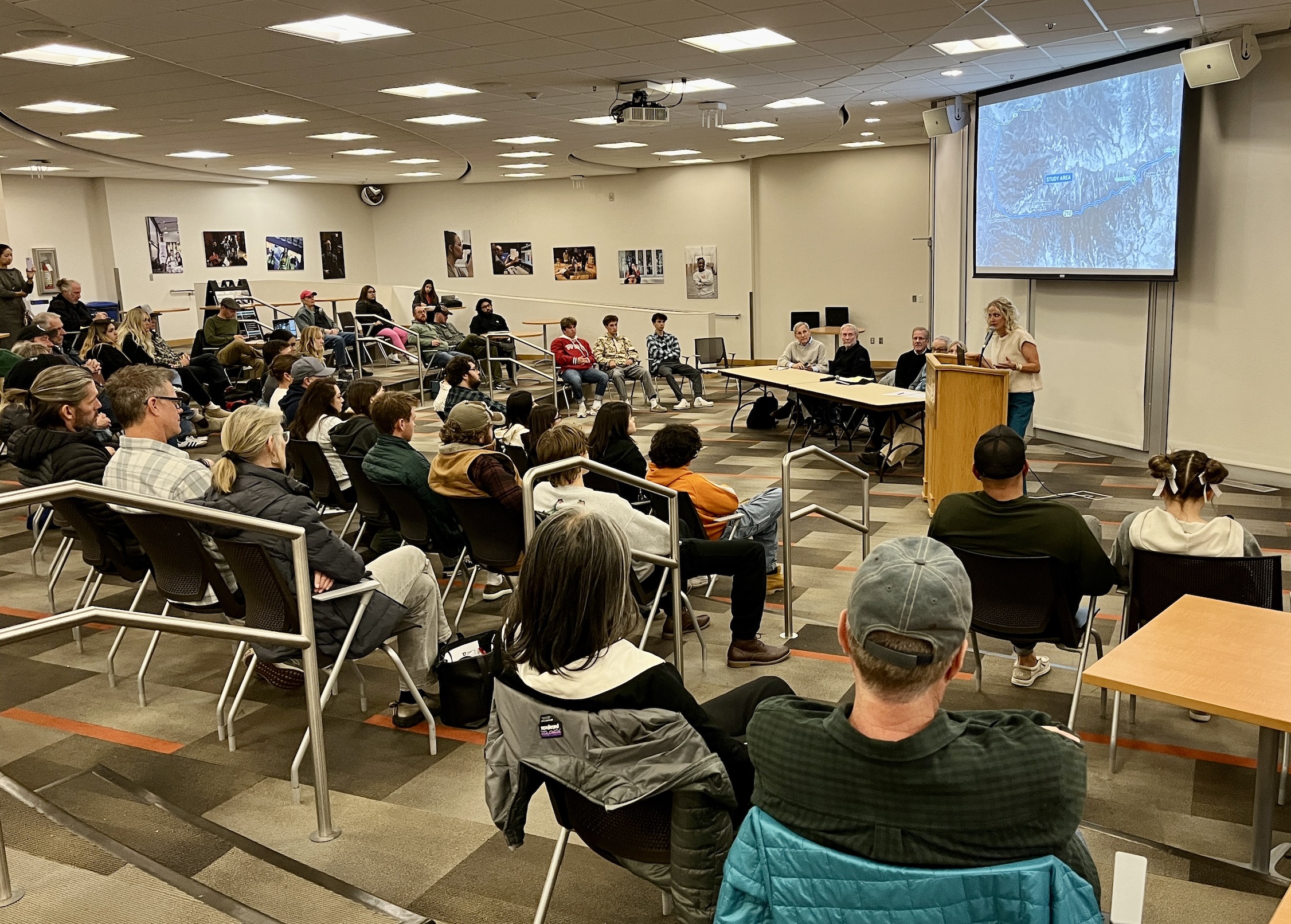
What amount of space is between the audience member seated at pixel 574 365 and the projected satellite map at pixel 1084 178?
16.2 feet

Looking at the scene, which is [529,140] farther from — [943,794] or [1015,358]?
[943,794]

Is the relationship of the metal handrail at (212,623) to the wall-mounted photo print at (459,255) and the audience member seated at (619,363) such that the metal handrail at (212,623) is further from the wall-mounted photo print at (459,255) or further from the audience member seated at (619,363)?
the wall-mounted photo print at (459,255)

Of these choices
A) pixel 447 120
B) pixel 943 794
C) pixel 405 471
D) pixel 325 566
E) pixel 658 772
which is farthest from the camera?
pixel 447 120

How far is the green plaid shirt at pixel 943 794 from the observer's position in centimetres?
161

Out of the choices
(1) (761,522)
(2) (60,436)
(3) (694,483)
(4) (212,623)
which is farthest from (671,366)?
(4) (212,623)

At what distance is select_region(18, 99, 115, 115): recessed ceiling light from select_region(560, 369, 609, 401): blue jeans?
5766mm

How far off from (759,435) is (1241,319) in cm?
469

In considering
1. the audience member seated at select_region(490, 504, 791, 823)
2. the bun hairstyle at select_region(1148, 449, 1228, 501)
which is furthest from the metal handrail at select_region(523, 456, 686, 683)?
the bun hairstyle at select_region(1148, 449, 1228, 501)

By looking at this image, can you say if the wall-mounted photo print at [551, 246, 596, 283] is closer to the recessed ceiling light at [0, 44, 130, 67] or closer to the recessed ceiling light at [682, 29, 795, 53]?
the recessed ceiling light at [682, 29, 795, 53]

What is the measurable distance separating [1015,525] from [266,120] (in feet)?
32.9

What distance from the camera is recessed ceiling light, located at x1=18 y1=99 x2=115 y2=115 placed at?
10023mm

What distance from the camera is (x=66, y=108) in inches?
405

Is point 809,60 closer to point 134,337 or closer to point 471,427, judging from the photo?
point 471,427

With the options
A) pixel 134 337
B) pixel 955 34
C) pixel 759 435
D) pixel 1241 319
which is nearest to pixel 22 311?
pixel 134 337
